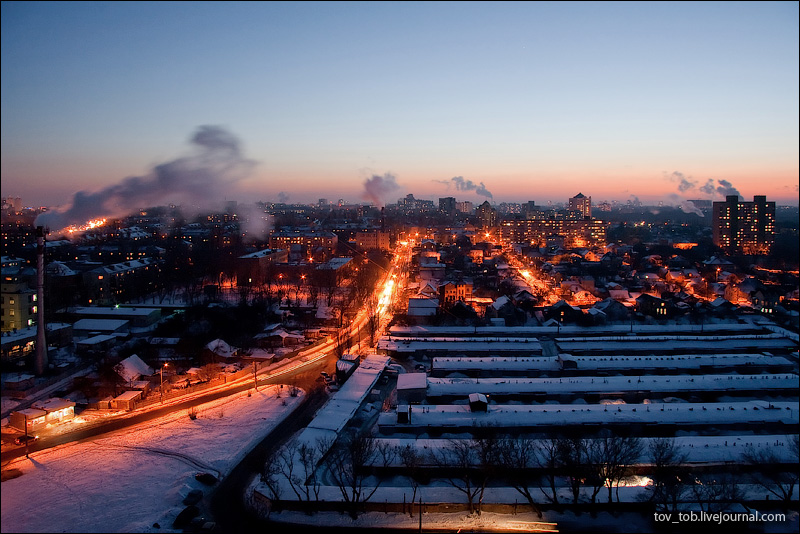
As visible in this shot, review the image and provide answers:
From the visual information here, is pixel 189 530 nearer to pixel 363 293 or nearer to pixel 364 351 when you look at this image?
pixel 364 351

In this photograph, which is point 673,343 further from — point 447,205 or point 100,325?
point 447,205

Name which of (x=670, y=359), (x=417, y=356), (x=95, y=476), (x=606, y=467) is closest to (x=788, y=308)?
(x=670, y=359)

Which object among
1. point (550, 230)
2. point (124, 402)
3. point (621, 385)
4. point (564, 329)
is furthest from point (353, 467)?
point (550, 230)

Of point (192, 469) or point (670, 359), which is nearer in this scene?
point (192, 469)

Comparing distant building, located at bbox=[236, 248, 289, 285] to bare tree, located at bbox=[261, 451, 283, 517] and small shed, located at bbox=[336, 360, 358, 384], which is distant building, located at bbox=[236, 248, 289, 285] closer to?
small shed, located at bbox=[336, 360, 358, 384]

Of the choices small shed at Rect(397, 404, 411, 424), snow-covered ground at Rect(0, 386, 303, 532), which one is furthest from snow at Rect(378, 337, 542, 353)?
small shed at Rect(397, 404, 411, 424)

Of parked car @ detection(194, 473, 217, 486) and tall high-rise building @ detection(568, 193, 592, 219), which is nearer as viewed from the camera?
parked car @ detection(194, 473, 217, 486)
